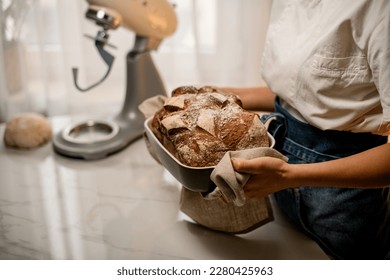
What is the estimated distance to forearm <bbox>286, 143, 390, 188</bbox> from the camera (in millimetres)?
624

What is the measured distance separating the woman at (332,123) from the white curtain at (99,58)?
1.92 feet

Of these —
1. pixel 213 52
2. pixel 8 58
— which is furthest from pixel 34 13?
pixel 213 52

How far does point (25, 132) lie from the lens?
101 cm

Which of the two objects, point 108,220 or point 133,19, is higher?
point 133,19

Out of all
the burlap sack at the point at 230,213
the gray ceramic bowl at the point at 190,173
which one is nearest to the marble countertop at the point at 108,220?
the burlap sack at the point at 230,213

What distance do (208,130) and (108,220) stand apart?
281 millimetres

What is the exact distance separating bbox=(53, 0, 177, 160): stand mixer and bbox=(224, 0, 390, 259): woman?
0.29 metres

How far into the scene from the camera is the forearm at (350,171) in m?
0.62

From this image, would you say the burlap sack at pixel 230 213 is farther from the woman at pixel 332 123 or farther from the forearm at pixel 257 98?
the forearm at pixel 257 98

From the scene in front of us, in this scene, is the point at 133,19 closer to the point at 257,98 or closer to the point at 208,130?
the point at 257,98

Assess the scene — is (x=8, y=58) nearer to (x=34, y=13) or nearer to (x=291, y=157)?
(x=34, y=13)

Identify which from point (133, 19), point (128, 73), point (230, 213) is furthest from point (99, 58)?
point (230, 213)

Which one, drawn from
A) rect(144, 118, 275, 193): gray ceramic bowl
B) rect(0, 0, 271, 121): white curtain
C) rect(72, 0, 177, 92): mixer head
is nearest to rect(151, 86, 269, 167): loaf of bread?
rect(144, 118, 275, 193): gray ceramic bowl
